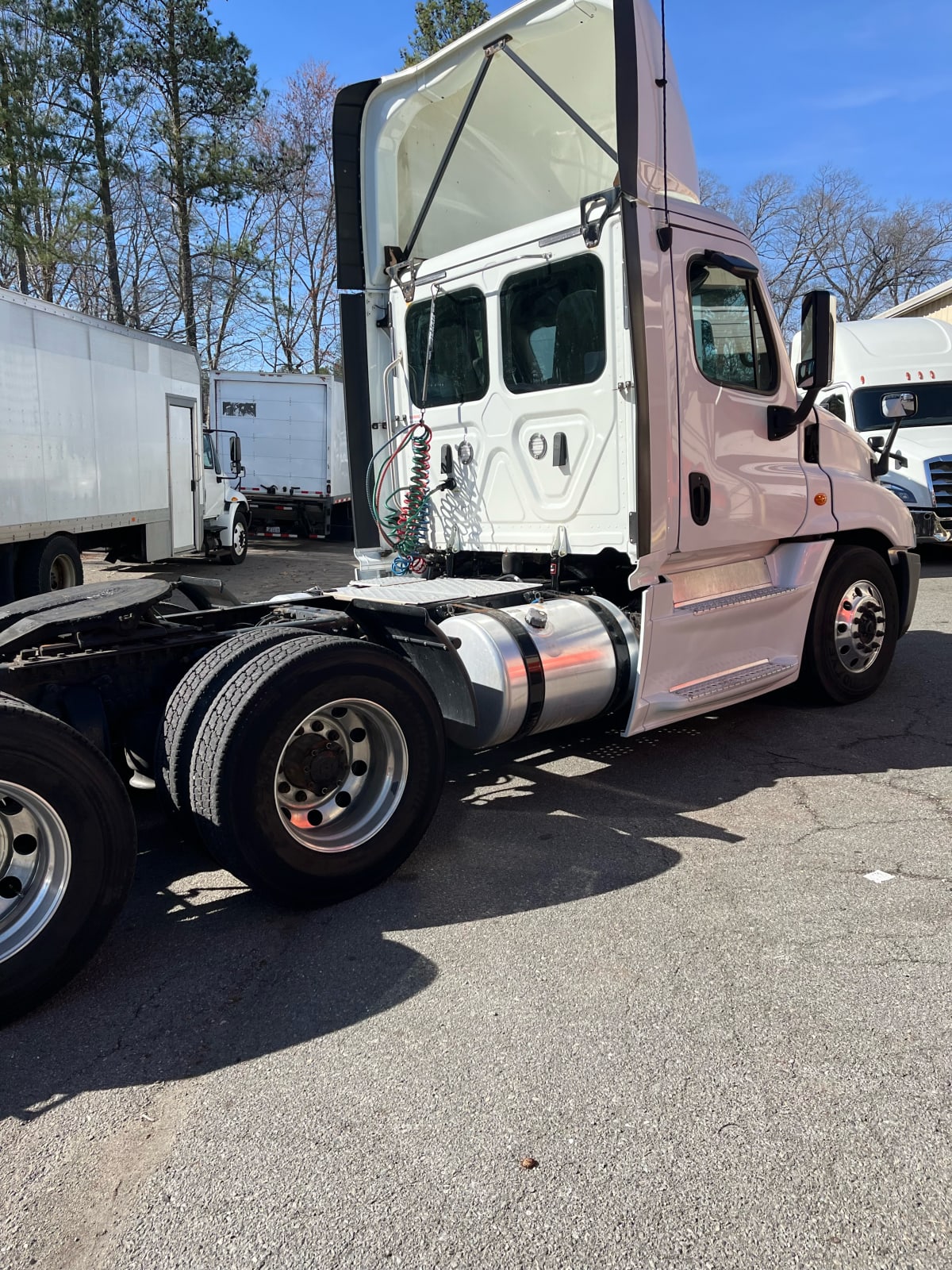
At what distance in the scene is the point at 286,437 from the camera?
20141 millimetres

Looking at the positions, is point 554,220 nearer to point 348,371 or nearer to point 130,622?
point 348,371

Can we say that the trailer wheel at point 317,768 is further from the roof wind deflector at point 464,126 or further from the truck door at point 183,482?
the truck door at point 183,482

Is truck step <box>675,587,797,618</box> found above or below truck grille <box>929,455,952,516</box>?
below

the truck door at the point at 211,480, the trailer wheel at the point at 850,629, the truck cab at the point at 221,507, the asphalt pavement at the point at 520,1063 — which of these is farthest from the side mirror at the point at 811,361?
the truck door at the point at 211,480

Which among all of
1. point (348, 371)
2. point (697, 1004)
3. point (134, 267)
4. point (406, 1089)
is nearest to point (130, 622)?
point (406, 1089)

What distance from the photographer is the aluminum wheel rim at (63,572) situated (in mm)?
10672

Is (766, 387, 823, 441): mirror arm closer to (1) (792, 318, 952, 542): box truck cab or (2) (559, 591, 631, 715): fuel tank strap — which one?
(2) (559, 591, 631, 715): fuel tank strap

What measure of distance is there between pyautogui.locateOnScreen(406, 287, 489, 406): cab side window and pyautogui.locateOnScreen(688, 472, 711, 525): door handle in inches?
56.6

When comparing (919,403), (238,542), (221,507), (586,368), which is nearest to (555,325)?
(586,368)

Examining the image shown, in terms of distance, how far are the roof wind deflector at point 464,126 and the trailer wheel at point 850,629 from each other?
2.91m

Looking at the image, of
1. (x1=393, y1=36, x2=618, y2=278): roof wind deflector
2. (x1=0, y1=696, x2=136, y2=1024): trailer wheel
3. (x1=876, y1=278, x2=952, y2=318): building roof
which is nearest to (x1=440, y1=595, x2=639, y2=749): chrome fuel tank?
(x1=0, y1=696, x2=136, y2=1024): trailer wheel

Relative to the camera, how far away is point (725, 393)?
502 centimetres

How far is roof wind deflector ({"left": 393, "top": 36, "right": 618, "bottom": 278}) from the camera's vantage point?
4.85m

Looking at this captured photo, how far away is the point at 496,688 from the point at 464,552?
193 centimetres
